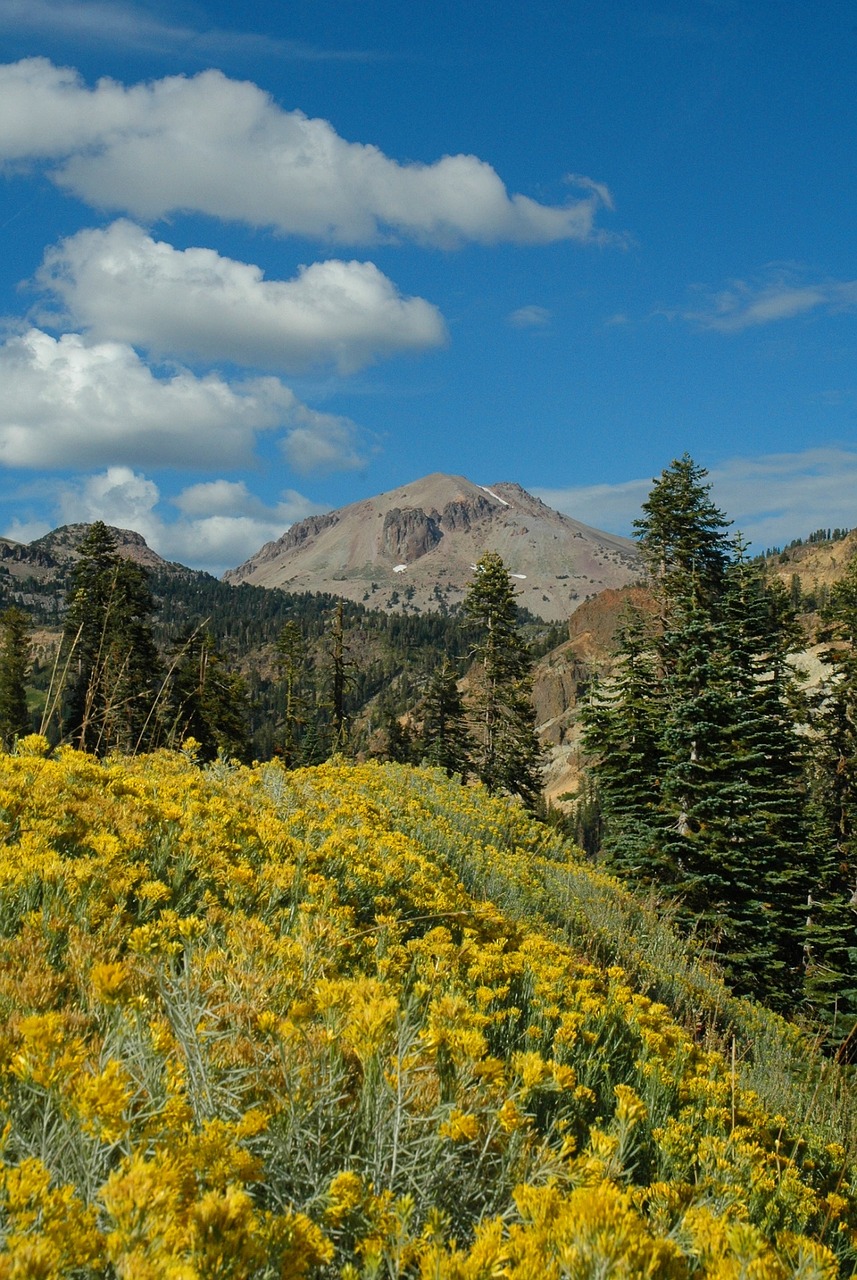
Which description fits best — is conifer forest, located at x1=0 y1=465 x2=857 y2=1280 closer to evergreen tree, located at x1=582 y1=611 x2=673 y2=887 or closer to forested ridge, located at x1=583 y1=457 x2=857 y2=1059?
forested ridge, located at x1=583 y1=457 x2=857 y2=1059

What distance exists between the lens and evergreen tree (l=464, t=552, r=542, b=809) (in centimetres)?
3319

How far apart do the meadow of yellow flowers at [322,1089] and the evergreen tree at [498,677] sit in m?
28.3

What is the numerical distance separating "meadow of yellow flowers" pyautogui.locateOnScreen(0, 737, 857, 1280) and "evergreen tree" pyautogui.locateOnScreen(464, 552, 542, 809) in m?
28.3

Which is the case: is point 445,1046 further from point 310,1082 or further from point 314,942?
point 314,942

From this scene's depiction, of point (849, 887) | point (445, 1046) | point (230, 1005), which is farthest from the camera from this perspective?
point (849, 887)

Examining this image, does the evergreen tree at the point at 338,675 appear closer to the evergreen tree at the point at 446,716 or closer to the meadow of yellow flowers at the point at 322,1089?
the evergreen tree at the point at 446,716

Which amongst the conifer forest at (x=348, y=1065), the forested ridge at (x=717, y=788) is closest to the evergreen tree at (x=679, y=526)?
the forested ridge at (x=717, y=788)

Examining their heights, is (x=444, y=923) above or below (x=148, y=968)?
below

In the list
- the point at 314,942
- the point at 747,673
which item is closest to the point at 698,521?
the point at 747,673

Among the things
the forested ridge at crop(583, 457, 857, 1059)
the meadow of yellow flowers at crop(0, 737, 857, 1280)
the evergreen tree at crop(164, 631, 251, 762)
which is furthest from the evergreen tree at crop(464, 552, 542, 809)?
the meadow of yellow flowers at crop(0, 737, 857, 1280)

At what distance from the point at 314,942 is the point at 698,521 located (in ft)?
98.3

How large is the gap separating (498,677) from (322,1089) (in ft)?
103

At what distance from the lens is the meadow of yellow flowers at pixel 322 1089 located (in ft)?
5.39

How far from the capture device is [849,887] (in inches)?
1064
